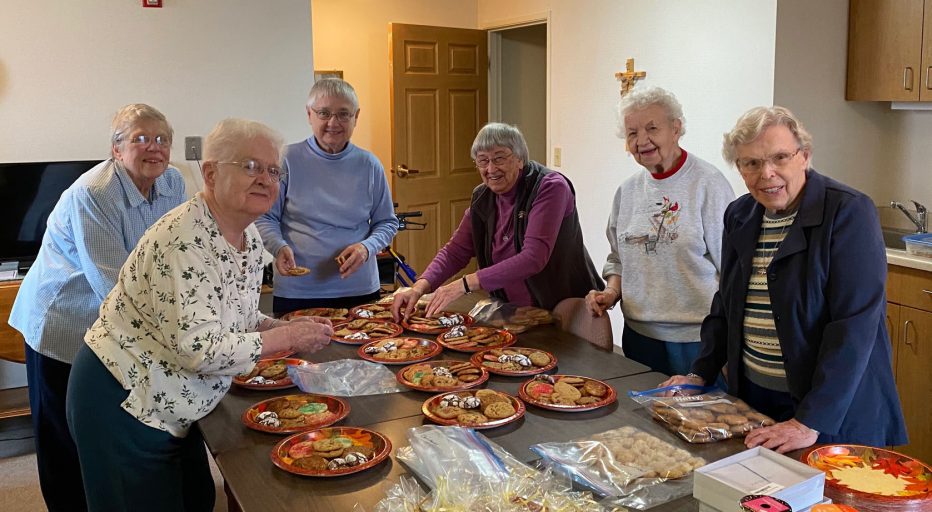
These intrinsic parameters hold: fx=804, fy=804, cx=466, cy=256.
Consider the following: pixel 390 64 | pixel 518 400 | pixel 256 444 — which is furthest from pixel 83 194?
pixel 390 64

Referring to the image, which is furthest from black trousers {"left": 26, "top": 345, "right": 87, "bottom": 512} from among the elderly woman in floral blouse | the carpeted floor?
the elderly woman in floral blouse

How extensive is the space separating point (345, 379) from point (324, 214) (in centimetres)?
101

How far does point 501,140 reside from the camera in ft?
8.81

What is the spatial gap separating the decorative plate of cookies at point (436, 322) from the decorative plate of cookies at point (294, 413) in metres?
0.64

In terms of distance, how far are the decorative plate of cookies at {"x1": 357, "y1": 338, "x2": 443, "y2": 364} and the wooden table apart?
4cm

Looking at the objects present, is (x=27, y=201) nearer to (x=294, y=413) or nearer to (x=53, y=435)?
(x=53, y=435)

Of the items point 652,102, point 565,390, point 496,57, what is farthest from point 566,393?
point 496,57

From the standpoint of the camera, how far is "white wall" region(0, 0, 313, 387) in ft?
13.0

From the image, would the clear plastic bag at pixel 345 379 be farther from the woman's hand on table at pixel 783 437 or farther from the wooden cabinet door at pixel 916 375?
the wooden cabinet door at pixel 916 375

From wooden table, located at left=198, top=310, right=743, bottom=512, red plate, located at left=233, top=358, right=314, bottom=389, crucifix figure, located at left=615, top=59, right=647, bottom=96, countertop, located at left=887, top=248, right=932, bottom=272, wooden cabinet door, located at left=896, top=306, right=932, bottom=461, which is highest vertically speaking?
crucifix figure, located at left=615, top=59, right=647, bottom=96

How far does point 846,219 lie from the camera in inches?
67.2

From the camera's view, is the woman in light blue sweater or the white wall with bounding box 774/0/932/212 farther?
the white wall with bounding box 774/0/932/212

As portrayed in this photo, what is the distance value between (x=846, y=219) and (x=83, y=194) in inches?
82.0

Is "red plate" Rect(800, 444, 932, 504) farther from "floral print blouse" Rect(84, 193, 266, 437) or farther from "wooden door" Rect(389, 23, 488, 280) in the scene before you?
"wooden door" Rect(389, 23, 488, 280)
